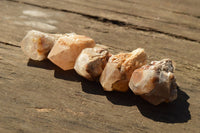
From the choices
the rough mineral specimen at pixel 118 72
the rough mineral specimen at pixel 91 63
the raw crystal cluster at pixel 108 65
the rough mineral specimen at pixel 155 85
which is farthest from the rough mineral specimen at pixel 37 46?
the rough mineral specimen at pixel 155 85

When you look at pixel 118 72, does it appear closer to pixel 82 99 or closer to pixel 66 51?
pixel 82 99

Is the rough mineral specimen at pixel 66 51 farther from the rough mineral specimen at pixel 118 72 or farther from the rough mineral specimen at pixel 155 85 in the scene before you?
the rough mineral specimen at pixel 155 85

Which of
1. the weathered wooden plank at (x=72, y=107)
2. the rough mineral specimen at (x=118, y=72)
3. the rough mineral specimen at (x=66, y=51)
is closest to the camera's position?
the weathered wooden plank at (x=72, y=107)

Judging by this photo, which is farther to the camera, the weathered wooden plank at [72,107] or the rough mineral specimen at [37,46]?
the rough mineral specimen at [37,46]

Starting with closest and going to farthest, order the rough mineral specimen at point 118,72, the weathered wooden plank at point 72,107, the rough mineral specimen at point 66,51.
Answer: the weathered wooden plank at point 72,107 < the rough mineral specimen at point 118,72 < the rough mineral specimen at point 66,51

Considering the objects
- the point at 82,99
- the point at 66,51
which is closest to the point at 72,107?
the point at 82,99

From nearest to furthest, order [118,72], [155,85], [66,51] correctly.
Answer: [155,85], [118,72], [66,51]

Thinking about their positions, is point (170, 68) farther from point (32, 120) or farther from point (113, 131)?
point (32, 120)

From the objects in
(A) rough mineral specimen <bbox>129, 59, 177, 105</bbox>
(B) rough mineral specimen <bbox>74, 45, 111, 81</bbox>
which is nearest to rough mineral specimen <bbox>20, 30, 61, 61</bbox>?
(B) rough mineral specimen <bbox>74, 45, 111, 81</bbox>

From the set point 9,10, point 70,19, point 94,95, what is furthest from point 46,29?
point 94,95
